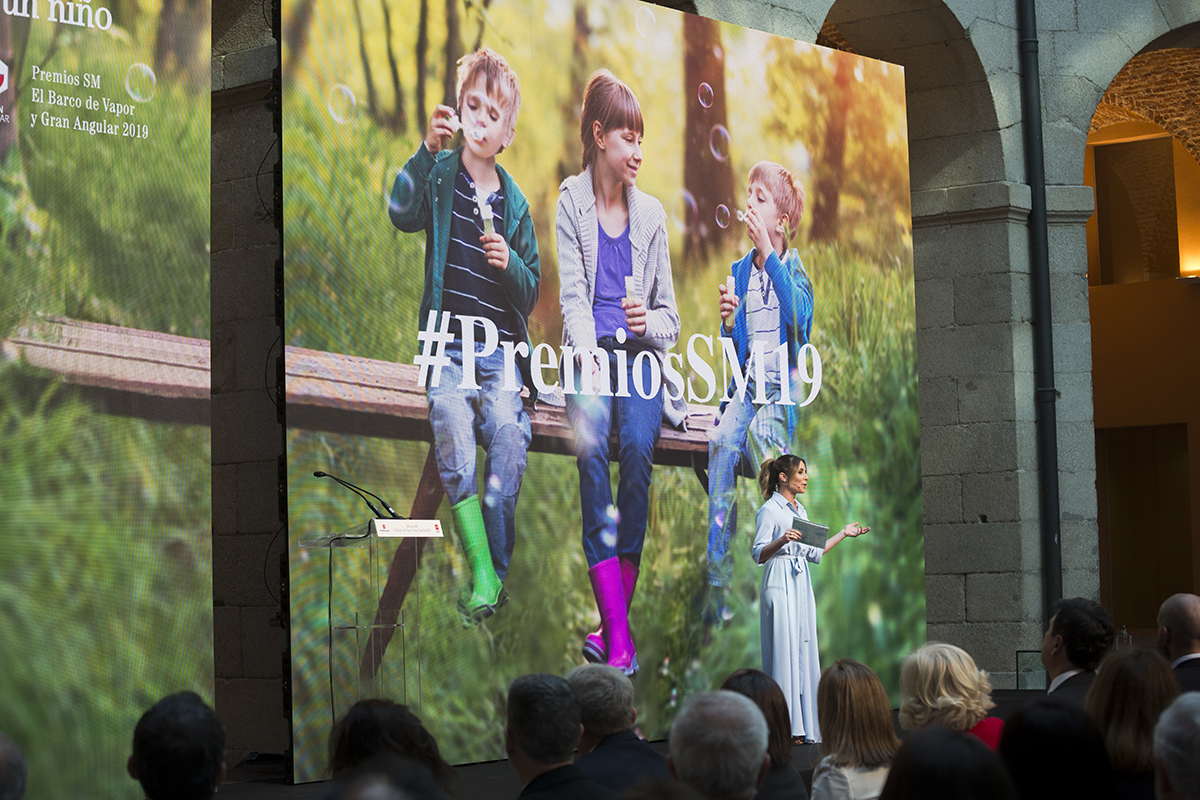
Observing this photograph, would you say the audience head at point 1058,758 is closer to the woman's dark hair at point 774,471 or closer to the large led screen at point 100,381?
the large led screen at point 100,381

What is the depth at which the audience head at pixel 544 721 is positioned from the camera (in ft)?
11.1

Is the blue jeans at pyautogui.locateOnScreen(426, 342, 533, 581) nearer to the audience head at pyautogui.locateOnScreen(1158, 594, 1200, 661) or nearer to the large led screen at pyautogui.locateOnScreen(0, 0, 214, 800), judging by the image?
the large led screen at pyautogui.locateOnScreen(0, 0, 214, 800)

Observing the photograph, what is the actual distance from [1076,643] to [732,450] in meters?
3.96

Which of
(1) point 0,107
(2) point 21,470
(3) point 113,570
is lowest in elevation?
(3) point 113,570

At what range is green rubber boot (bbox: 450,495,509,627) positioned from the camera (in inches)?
283

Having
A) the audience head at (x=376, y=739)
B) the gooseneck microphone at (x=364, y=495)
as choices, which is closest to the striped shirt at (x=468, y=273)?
the gooseneck microphone at (x=364, y=495)

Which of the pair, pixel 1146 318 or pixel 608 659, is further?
pixel 1146 318

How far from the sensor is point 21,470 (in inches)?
225

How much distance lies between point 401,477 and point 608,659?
149 cm

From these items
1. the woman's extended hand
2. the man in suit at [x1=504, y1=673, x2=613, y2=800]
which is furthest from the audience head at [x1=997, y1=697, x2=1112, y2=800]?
the woman's extended hand

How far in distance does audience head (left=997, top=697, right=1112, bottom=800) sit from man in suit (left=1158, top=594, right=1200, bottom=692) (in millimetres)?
2059

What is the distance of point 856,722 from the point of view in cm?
371

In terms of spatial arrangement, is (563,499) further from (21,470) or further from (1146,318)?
(1146,318)

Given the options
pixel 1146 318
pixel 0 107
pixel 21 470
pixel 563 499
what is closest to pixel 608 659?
pixel 563 499
